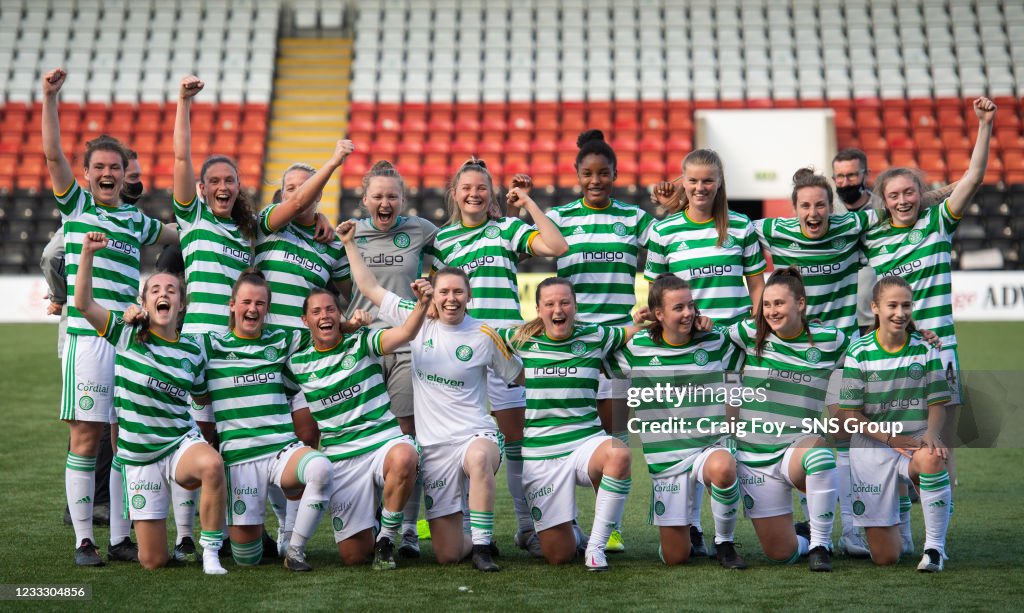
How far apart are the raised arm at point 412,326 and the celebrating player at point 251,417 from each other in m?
0.43

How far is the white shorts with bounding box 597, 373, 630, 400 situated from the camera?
4.98 metres

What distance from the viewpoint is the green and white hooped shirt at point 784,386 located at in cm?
466

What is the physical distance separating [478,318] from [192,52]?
673 inches

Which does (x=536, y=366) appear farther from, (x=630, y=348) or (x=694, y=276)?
(x=694, y=276)

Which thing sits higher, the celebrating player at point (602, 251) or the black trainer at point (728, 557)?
the celebrating player at point (602, 251)

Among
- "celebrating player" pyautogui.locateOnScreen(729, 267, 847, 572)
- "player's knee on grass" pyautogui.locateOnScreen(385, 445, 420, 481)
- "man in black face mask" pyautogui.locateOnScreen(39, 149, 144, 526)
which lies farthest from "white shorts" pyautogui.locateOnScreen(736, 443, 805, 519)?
"man in black face mask" pyautogui.locateOnScreen(39, 149, 144, 526)

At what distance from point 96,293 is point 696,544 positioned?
2.86 metres

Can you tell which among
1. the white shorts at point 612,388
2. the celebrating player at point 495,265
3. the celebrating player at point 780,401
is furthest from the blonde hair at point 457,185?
the celebrating player at point 780,401

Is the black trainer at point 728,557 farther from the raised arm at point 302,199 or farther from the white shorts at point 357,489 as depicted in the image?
the raised arm at point 302,199

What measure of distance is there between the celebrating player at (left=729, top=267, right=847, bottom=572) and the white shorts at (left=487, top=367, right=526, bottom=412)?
3.38 feet

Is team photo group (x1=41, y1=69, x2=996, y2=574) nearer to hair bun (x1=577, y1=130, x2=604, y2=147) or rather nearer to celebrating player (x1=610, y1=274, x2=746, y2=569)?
celebrating player (x1=610, y1=274, x2=746, y2=569)

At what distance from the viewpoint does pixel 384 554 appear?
4551 mm

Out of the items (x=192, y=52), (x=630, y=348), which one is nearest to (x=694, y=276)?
(x=630, y=348)

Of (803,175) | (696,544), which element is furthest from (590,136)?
(696,544)
